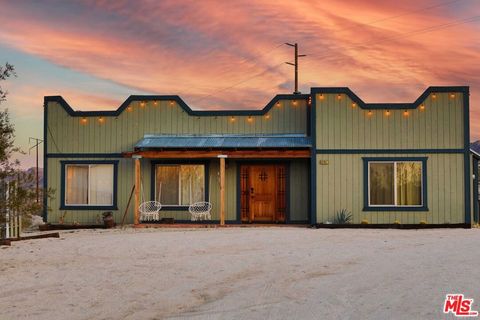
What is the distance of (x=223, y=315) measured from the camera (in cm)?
817

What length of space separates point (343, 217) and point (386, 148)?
2793mm

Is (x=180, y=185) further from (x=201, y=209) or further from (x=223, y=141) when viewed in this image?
(x=223, y=141)

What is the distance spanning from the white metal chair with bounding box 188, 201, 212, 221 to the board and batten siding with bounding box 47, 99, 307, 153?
8.73 feet

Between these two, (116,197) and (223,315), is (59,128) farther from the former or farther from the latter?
(223,315)

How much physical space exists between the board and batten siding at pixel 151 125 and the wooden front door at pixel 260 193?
1449 mm

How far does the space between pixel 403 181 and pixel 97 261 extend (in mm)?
12526

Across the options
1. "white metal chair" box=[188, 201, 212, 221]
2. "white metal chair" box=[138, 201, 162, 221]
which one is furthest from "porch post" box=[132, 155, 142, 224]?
"white metal chair" box=[188, 201, 212, 221]

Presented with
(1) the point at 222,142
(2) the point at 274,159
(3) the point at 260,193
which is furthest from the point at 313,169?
(1) the point at 222,142

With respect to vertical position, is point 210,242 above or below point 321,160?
below

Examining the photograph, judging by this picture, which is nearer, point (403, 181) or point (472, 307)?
point (472, 307)

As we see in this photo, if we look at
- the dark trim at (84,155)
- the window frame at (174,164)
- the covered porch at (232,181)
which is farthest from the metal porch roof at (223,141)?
the dark trim at (84,155)

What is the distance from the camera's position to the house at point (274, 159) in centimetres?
2261

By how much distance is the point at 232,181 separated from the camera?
2406 cm

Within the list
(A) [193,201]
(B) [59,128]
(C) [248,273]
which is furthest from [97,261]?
(B) [59,128]
